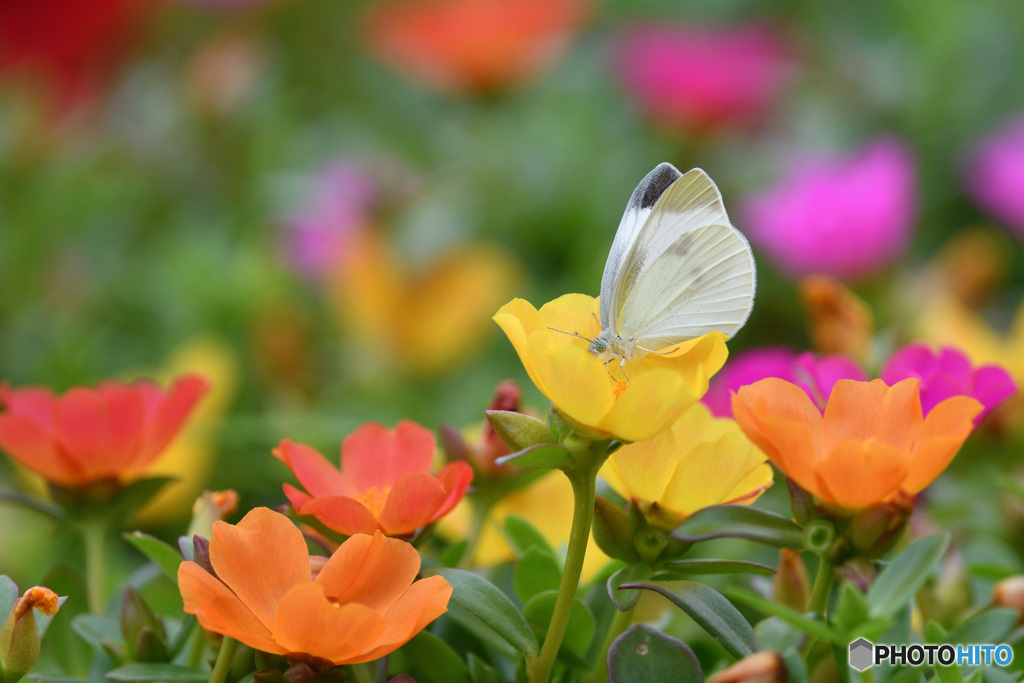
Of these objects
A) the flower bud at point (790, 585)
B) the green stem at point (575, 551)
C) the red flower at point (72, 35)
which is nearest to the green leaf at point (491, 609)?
the green stem at point (575, 551)

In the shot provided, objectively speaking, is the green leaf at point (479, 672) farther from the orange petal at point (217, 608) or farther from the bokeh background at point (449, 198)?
the bokeh background at point (449, 198)

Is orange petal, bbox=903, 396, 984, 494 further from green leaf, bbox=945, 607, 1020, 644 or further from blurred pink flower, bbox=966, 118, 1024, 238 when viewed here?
blurred pink flower, bbox=966, 118, 1024, 238

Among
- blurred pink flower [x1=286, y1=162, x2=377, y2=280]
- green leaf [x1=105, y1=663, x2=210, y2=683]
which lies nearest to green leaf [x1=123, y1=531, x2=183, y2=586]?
green leaf [x1=105, y1=663, x2=210, y2=683]

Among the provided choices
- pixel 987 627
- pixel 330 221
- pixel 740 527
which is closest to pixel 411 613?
pixel 740 527

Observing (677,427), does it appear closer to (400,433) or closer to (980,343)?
(400,433)

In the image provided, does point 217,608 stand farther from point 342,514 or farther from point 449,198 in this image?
point 449,198

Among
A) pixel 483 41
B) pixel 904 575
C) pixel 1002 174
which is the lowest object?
pixel 1002 174
